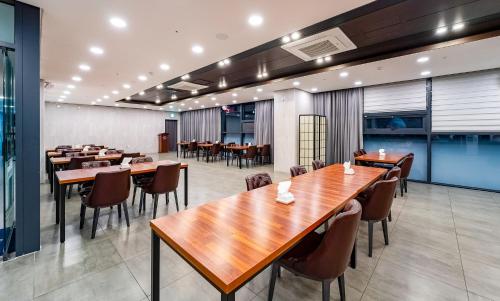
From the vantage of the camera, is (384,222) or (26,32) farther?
(384,222)

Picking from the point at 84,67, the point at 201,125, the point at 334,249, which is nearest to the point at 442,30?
the point at 334,249

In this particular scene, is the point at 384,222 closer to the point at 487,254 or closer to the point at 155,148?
the point at 487,254

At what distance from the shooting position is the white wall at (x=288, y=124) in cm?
702

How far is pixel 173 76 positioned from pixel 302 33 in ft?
12.6

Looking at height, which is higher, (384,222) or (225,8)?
(225,8)

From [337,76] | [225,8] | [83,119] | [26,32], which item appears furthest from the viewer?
[83,119]

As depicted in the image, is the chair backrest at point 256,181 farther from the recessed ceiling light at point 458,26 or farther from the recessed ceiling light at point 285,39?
the recessed ceiling light at point 458,26

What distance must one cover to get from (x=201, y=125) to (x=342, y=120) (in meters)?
8.24

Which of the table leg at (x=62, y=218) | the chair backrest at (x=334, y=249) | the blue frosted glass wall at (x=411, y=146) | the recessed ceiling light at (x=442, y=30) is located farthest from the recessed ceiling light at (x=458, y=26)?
the table leg at (x=62, y=218)

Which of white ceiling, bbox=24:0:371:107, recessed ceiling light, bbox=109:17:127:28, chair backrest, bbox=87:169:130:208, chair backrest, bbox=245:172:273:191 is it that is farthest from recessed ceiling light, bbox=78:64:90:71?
chair backrest, bbox=245:172:273:191

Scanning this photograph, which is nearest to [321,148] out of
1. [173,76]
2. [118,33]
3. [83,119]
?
[173,76]

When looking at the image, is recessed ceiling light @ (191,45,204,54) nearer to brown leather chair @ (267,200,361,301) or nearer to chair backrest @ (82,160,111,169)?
chair backrest @ (82,160,111,169)

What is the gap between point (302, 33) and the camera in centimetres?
323

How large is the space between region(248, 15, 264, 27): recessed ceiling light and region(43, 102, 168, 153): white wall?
11.9m
